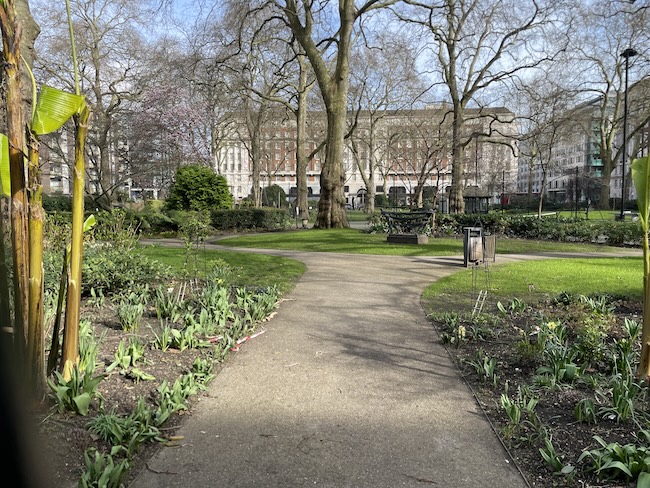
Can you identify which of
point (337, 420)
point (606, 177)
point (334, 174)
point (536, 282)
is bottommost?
point (337, 420)

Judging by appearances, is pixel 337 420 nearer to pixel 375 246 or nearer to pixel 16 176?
pixel 16 176

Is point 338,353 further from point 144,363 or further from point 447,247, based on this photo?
point 447,247

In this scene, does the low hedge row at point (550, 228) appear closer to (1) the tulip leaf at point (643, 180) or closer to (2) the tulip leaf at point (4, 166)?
(1) the tulip leaf at point (643, 180)

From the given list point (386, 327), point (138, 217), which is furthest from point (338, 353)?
point (138, 217)

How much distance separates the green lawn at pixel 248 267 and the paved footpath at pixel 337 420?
2.32 meters

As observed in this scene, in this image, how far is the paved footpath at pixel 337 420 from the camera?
8.77ft

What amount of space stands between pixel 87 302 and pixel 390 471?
4762mm

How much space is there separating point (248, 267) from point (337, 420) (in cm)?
696

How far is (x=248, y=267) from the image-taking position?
10070 mm

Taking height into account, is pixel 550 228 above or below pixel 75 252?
below

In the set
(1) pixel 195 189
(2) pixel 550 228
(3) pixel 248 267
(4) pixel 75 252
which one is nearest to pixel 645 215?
(4) pixel 75 252

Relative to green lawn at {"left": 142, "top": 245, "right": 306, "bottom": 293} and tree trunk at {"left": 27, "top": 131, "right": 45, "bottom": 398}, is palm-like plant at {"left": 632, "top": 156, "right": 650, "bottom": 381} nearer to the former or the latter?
tree trunk at {"left": 27, "top": 131, "right": 45, "bottom": 398}

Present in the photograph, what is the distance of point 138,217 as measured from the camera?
1889 cm

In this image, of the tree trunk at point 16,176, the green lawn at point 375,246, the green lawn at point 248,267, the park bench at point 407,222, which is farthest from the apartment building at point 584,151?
the tree trunk at point 16,176
